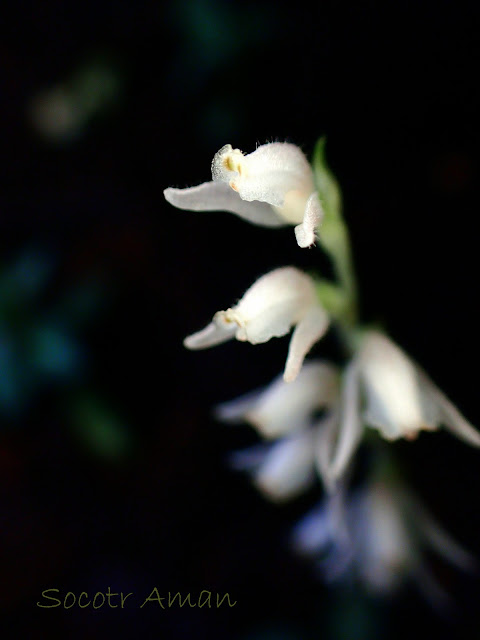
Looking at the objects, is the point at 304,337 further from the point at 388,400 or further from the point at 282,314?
the point at 388,400

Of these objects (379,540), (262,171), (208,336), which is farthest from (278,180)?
(379,540)

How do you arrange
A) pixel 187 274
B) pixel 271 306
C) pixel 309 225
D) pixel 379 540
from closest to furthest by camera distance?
pixel 309 225, pixel 271 306, pixel 379 540, pixel 187 274

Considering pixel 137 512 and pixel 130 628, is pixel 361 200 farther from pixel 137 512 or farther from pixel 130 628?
pixel 130 628

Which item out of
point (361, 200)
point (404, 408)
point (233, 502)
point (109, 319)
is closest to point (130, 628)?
point (233, 502)

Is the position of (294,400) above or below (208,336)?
below

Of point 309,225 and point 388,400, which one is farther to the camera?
point 388,400

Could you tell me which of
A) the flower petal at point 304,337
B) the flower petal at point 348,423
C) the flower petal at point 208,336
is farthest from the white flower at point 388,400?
the flower petal at point 208,336

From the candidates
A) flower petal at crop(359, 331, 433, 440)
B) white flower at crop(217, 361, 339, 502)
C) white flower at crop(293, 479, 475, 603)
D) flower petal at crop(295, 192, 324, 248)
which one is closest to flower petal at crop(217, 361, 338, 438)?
white flower at crop(217, 361, 339, 502)
